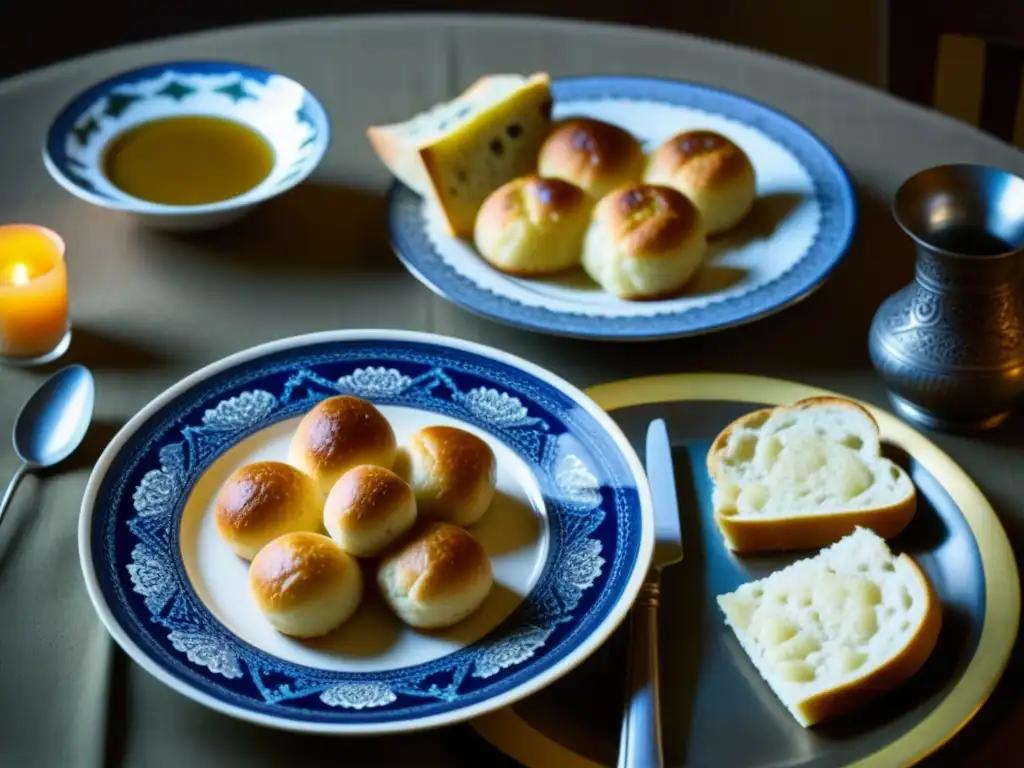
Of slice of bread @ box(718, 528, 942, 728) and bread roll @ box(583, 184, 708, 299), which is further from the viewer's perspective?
bread roll @ box(583, 184, 708, 299)

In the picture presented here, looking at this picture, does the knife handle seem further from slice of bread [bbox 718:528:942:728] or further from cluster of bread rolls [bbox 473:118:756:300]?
cluster of bread rolls [bbox 473:118:756:300]

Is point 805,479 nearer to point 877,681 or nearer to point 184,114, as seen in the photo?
point 877,681

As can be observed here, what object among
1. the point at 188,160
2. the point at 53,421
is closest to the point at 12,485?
the point at 53,421

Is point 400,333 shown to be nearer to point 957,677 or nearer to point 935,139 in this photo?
point 957,677

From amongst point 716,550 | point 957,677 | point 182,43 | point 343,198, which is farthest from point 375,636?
point 182,43

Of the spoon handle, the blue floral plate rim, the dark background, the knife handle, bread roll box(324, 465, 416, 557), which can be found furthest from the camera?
the dark background

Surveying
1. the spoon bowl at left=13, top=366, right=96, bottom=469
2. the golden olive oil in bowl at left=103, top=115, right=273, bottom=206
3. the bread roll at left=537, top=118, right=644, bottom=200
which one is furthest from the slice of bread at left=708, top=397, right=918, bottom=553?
the golden olive oil in bowl at left=103, top=115, right=273, bottom=206
